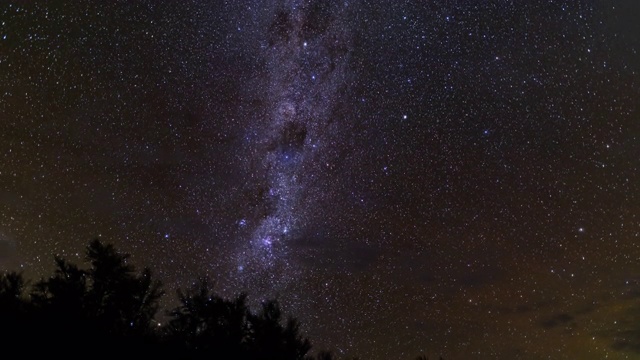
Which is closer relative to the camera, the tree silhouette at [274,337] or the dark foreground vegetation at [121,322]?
the dark foreground vegetation at [121,322]

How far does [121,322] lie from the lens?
1336 centimetres

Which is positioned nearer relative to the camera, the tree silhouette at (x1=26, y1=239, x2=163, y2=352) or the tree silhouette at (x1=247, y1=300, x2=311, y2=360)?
the tree silhouette at (x1=26, y1=239, x2=163, y2=352)

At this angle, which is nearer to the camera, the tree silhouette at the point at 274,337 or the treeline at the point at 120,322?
the treeline at the point at 120,322

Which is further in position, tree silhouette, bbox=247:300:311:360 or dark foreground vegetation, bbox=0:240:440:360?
tree silhouette, bbox=247:300:311:360

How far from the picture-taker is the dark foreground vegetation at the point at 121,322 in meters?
10.5

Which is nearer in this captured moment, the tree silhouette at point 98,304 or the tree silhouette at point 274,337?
the tree silhouette at point 98,304

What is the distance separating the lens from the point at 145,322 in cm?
1385

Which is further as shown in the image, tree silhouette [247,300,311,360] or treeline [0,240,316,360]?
tree silhouette [247,300,311,360]

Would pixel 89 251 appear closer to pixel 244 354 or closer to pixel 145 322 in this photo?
pixel 145 322

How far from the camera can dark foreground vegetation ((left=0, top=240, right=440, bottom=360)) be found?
34.6 feet

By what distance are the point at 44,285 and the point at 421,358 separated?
8250 mm

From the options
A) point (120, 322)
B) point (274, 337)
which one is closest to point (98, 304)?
point (120, 322)

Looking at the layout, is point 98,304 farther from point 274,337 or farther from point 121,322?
point 274,337

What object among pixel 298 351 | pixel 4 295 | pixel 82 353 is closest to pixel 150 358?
pixel 82 353
